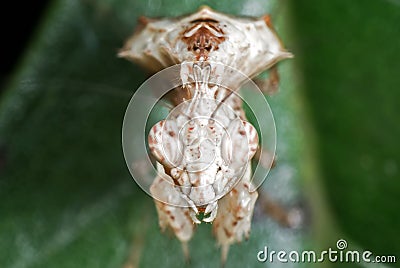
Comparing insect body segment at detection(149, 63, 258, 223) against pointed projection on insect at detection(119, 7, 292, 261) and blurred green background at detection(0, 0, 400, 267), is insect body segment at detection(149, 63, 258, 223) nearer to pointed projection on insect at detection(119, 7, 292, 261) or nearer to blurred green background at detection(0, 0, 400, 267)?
A: pointed projection on insect at detection(119, 7, 292, 261)

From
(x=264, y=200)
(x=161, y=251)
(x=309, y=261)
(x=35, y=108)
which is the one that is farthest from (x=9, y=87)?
(x=309, y=261)

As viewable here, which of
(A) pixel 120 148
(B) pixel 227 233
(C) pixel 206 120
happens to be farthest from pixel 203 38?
(A) pixel 120 148

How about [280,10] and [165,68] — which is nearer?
[165,68]

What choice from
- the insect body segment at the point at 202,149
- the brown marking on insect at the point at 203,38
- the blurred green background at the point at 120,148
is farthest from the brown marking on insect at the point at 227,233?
the brown marking on insect at the point at 203,38

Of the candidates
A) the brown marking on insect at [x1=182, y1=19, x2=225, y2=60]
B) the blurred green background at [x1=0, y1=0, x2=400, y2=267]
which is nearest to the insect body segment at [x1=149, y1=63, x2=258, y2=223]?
the brown marking on insect at [x1=182, y1=19, x2=225, y2=60]

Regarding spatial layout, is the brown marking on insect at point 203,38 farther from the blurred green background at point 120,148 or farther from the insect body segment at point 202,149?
the blurred green background at point 120,148

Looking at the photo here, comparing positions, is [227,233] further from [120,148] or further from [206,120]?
[120,148]

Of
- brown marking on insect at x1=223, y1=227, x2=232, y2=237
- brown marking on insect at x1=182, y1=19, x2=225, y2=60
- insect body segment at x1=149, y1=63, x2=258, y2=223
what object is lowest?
brown marking on insect at x1=223, y1=227, x2=232, y2=237

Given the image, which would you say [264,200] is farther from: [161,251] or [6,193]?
[6,193]
